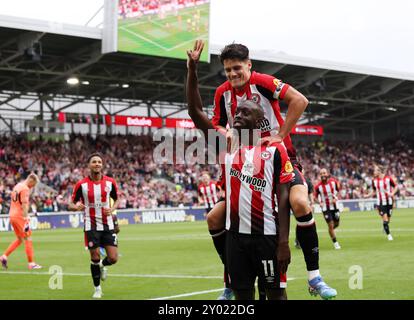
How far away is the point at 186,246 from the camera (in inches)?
856

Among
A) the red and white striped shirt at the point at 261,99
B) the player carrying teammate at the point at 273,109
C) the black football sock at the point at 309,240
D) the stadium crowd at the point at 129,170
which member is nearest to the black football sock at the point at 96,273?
the player carrying teammate at the point at 273,109

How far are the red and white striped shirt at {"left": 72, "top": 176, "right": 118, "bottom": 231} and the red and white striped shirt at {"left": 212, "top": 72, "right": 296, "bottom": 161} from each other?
5.55 metres

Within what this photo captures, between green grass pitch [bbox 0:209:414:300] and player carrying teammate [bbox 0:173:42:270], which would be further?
player carrying teammate [bbox 0:173:42:270]

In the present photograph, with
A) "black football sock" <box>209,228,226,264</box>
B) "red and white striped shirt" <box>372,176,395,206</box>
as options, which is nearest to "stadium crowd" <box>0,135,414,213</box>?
"red and white striped shirt" <box>372,176,395,206</box>

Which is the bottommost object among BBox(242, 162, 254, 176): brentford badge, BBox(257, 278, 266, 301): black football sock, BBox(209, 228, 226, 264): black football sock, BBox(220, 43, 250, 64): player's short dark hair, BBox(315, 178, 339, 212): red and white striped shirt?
BBox(257, 278, 266, 301): black football sock

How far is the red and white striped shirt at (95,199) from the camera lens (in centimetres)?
1227

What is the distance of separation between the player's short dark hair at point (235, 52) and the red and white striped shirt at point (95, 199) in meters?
6.33

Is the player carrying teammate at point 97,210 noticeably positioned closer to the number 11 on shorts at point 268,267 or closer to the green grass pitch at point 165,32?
the number 11 on shorts at point 268,267

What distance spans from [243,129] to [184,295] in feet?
18.1

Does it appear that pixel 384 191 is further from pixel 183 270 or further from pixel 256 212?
pixel 256 212

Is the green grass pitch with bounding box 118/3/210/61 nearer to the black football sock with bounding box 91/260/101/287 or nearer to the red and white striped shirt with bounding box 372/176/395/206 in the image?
the red and white striped shirt with bounding box 372/176/395/206

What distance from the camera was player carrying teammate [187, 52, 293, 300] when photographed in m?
6.12

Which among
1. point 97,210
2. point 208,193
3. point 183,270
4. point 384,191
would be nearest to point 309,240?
point 97,210

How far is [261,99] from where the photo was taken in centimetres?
692
